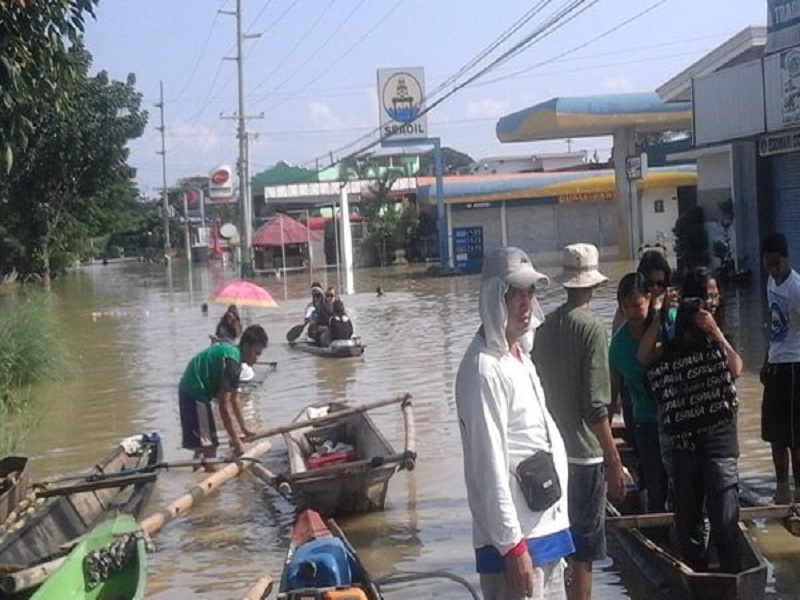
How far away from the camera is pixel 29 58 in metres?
9.30

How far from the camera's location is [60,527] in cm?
1022

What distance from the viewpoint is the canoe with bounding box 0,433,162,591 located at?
9.10 meters

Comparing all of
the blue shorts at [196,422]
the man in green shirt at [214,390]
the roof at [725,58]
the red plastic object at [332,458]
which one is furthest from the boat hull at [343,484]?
the roof at [725,58]

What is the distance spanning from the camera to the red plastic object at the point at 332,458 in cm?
1169

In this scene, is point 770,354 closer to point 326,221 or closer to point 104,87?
point 104,87

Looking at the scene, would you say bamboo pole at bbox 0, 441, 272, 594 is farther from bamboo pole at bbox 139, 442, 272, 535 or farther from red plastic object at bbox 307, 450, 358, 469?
red plastic object at bbox 307, 450, 358, 469

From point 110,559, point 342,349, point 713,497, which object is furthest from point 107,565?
point 342,349

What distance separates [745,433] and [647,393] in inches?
228

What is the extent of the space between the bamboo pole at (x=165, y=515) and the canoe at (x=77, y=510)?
36 cm

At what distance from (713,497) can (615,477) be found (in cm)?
Result: 69

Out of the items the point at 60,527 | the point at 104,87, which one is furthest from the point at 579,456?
the point at 104,87

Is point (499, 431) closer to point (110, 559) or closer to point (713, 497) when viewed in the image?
point (713, 497)

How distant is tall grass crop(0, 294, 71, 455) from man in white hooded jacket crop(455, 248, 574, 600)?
569 inches

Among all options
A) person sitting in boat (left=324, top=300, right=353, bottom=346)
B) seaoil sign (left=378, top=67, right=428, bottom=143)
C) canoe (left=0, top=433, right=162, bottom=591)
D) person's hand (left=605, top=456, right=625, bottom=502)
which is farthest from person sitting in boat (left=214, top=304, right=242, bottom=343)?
seaoil sign (left=378, top=67, right=428, bottom=143)
